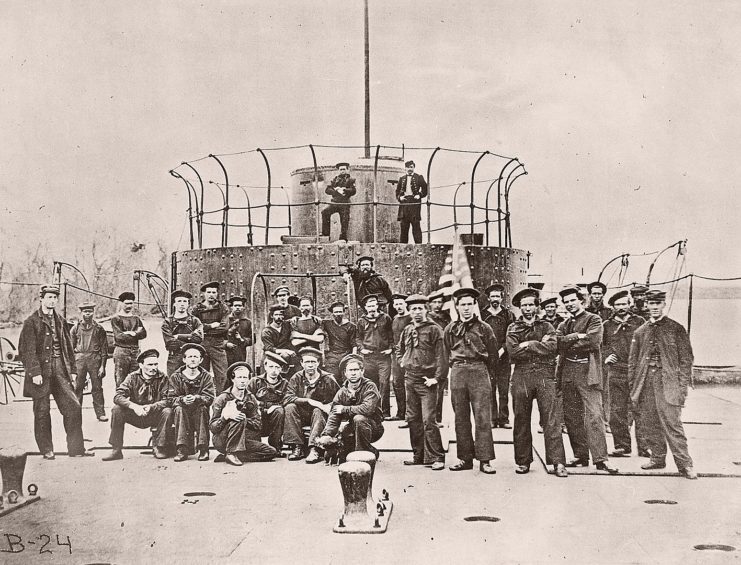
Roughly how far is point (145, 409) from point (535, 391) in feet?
13.1

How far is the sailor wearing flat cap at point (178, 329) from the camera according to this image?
923 cm

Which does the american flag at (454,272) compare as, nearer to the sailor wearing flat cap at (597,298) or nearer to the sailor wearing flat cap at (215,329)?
the sailor wearing flat cap at (597,298)

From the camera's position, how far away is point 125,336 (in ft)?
33.4

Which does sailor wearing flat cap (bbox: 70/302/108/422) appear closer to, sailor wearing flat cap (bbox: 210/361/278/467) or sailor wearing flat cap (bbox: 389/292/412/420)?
sailor wearing flat cap (bbox: 210/361/278/467)

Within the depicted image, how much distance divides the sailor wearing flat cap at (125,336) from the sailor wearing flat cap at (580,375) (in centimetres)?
567

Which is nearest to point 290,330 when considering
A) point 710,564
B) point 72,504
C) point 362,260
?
point 362,260

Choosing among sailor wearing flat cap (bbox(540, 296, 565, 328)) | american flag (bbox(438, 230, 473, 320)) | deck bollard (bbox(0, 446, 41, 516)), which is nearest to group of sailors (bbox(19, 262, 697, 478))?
sailor wearing flat cap (bbox(540, 296, 565, 328))

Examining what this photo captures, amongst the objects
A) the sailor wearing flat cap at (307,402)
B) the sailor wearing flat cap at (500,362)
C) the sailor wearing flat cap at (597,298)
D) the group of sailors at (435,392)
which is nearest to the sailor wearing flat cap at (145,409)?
the group of sailors at (435,392)

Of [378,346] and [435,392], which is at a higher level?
[378,346]

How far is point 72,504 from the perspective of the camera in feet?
20.4

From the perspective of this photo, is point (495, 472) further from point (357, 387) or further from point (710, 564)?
point (710, 564)

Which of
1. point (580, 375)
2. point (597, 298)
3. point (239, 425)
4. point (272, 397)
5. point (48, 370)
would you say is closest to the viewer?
point (580, 375)

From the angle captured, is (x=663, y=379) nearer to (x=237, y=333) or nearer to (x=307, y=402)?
(x=307, y=402)

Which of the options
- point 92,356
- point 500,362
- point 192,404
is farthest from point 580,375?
point 92,356
